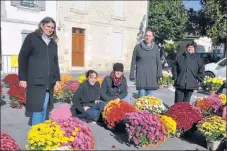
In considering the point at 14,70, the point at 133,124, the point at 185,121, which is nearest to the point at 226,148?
the point at 185,121

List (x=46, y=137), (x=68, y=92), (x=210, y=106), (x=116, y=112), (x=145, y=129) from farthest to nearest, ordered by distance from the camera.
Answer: (x=68, y=92) < (x=210, y=106) < (x=116, y=112) < (x=145, y=129) < (x=46, y=137)

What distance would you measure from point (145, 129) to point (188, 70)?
7.56ft

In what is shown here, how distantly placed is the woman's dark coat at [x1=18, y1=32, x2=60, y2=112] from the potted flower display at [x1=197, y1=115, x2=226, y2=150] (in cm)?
239

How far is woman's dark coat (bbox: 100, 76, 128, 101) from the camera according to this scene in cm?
655

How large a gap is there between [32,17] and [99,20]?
5224 millimetres

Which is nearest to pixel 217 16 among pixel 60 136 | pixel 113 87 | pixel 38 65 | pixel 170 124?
pixel 113 87

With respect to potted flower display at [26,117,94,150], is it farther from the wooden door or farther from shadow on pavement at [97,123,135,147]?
the wooden door

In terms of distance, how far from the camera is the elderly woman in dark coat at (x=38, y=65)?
4406 millimetres

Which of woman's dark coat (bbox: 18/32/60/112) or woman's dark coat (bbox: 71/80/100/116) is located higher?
woman's dark coat (bbox: 18/32/60/112)

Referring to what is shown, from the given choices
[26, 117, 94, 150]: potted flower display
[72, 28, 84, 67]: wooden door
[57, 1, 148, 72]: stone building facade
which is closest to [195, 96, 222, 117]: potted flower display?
[26, 117, 94, 150]: potted flower display

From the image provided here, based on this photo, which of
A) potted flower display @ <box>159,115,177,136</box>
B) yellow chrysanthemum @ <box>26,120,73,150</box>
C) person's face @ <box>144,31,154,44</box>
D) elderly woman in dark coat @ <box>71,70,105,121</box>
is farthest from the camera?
elderly woman in dark coat @ <box>71,70,105,121</box>

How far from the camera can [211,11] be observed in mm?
20844

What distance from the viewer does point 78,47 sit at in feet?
67.1

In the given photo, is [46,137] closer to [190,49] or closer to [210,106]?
[210,106]
